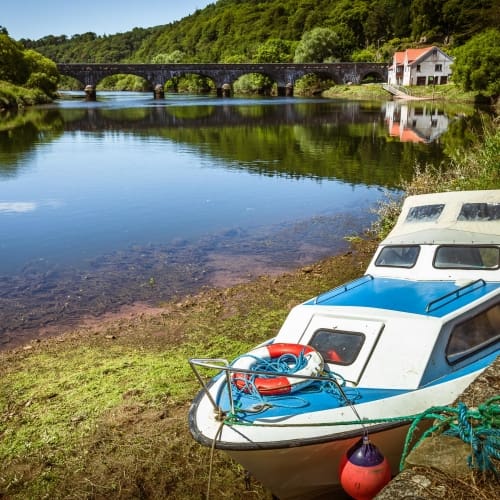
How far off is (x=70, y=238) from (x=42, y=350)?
31.0 feet

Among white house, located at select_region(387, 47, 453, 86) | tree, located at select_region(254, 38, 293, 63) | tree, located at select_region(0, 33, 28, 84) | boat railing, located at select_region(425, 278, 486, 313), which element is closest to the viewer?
boat railing, located at select_region(425, 278, 486, 313)

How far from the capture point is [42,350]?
418 inches

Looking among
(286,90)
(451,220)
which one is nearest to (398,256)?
(451,220)

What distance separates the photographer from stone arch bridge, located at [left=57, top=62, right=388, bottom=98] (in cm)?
10838

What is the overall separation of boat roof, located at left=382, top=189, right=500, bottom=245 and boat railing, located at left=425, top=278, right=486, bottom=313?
99 centimetres

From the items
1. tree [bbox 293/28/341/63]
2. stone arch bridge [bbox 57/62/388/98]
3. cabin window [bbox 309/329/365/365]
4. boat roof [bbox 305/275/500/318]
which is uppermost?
tree [bbox 293/28/341/63]

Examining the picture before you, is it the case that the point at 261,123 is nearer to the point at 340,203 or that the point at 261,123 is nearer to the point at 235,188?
the point at 235,188

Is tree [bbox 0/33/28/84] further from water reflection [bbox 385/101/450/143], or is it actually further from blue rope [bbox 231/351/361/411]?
blue rope [bbox 231/351/361/411]

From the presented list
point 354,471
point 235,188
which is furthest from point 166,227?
point 354,471

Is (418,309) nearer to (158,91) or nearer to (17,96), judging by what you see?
(17,96)

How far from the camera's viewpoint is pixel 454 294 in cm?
Result: 770

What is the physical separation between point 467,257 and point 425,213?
1.78m

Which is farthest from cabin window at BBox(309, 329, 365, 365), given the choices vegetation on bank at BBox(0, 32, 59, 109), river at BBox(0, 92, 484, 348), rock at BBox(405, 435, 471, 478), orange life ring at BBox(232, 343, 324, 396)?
vegetation on bank at BBox(0, 32, 59, 109)

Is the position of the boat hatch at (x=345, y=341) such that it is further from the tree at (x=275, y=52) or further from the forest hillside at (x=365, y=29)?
the tree at (x=275, y=52)
